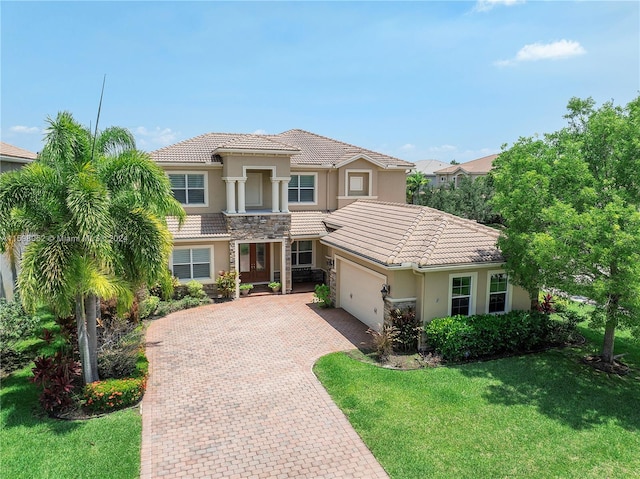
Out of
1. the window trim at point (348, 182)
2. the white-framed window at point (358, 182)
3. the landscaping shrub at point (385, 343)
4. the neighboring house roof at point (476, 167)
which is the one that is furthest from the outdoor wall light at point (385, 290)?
the neighboring house roof at point (476, 167)

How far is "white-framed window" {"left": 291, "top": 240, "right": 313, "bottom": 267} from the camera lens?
922 inches

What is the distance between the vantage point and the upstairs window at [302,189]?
2362cm

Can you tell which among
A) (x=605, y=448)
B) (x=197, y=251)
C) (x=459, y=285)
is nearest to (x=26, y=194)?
(x=197, y=251)

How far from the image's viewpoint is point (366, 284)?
1638cm

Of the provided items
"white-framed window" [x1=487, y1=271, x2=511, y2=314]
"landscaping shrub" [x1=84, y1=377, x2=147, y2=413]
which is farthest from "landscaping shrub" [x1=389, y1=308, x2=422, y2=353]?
"landscaping shrub" [x1=84, y1=377, x2=147, y2=413]

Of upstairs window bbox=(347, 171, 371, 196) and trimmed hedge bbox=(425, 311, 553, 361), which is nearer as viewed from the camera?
trimmed hedge bbox=(425, 311, 553, 361)

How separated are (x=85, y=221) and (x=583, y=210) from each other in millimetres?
12226

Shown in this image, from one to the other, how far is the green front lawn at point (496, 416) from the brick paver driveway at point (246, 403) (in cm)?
67

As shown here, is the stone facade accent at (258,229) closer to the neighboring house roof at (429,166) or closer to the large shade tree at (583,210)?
the large shade tree at (583,210)

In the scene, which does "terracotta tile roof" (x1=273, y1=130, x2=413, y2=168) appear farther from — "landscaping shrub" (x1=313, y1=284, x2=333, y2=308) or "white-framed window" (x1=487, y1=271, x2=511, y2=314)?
"white-framed window" (x1=487, y1=271, x2=511, y2=314)

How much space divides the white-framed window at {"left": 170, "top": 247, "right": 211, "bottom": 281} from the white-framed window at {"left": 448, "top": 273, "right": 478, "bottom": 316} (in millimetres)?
11465

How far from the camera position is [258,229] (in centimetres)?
2075

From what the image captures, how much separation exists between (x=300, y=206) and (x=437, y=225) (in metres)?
9.78

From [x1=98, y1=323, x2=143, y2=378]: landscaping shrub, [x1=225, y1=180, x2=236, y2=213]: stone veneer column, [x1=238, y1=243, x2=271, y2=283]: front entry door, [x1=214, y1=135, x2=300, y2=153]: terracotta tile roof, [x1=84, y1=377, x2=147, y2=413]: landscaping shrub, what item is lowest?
[x1=84, y1=377, x2=147, y2=413]: landscaping shrub
